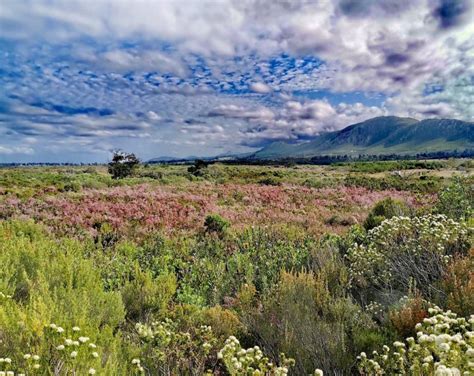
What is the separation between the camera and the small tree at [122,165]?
43781 millimetres

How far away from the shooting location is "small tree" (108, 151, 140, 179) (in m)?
43.8

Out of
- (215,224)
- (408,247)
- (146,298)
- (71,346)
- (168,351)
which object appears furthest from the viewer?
(215,224)

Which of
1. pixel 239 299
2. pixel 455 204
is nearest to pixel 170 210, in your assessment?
pixel 239 299

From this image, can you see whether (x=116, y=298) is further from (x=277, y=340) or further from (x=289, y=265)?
(x=289, y=265)

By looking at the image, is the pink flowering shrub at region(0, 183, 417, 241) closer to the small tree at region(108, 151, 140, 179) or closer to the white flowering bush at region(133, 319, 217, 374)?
the white flowering bush at region(133, 319, 217, 374)

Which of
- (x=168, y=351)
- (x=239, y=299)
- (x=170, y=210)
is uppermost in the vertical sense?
(x=170, y=210)

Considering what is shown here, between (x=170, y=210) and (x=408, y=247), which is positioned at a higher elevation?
(x=408, y=247)

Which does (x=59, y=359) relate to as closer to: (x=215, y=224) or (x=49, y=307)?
(x=49, y=307)

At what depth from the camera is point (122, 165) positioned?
146ft

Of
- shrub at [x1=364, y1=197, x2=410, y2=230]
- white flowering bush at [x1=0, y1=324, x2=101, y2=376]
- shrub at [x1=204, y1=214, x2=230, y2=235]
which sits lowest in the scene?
→ shrub at [x1=204, y1=214, x2=230, y2=235]

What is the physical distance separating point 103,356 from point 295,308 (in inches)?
99.3

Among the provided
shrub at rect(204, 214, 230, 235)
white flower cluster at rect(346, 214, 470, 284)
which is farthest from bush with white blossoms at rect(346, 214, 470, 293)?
shrub at rect(204, 214, 230, 235)

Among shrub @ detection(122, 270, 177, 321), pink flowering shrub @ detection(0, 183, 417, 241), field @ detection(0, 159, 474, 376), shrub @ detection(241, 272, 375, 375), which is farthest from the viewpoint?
pink flowering shrub @ detection(0, 183, 417, 241)

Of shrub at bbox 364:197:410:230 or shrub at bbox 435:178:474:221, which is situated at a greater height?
shrub at bbox 435:178:474:221
